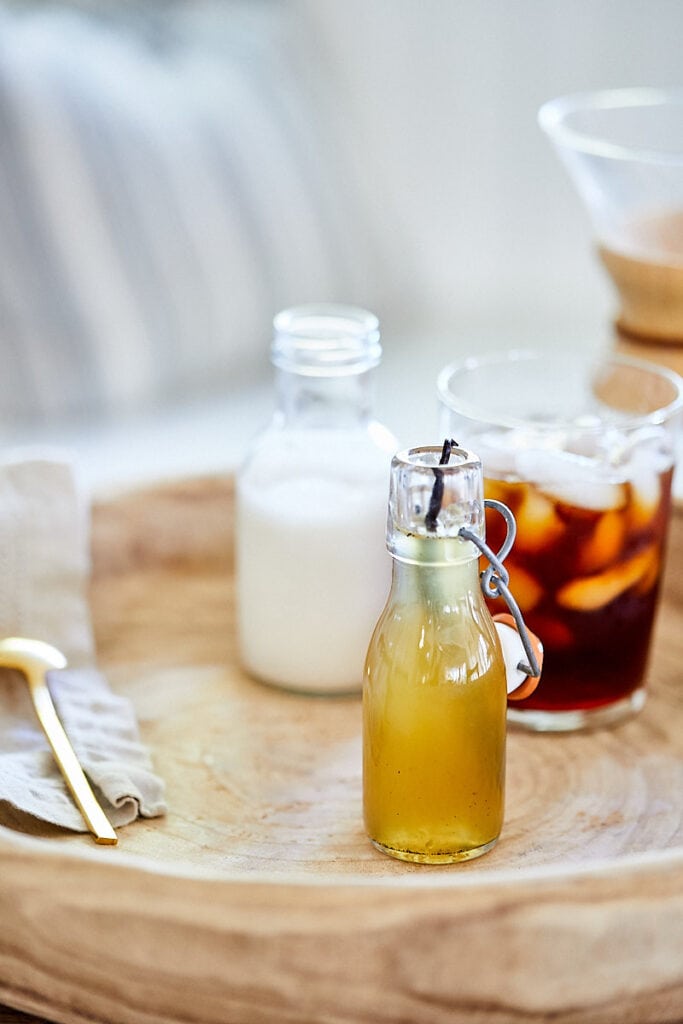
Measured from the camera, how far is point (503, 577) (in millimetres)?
615

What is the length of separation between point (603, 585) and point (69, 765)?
11.8 inches

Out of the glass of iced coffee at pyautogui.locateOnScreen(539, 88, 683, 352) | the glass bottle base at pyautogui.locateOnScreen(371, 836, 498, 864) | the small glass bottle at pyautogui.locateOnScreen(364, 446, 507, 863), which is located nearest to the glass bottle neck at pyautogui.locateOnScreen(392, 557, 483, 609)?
the small glass bottle at pyautogui.locateOnScreen(364, 446, 507, 863)

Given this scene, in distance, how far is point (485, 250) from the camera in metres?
2.03

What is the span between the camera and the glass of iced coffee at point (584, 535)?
0.73m

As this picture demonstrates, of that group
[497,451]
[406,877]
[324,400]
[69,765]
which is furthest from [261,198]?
[406,877]

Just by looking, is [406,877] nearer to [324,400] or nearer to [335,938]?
[335,938]

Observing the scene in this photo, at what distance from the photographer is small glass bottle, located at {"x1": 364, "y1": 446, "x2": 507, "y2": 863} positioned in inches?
23.3

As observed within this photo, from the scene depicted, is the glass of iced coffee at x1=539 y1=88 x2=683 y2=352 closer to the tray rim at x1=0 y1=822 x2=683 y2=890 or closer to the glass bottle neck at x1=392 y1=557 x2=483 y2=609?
the glass bottle neck at x1=392 y1=557 x2=483 y2=609

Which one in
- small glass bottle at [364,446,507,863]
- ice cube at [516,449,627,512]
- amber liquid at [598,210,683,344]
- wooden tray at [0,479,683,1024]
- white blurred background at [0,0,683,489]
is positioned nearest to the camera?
wooden tray at [0,479,683,1024]

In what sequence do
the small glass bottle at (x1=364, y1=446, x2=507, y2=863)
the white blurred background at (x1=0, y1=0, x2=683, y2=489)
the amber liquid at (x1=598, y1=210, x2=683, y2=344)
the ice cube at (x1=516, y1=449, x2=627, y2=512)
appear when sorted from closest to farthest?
1. the small glass bottle at (x1=364, y1=446, x2=507, y2=863)
2. the ice cube at (x1=516, y1=449, x2=627, y2=512)
3. the amber liquid at (x1=598, y1=210, x2=683, y2=344)
4. the white blurred background at (x1=0, y1=0, x2=683, y2=489)

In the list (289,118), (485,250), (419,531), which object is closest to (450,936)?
(419,531)

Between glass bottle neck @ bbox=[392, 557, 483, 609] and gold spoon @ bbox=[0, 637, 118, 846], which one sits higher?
glass bottle neck @ bbox=[392, 557, 483, 609]

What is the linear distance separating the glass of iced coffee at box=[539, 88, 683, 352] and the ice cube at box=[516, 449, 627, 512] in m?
0.37

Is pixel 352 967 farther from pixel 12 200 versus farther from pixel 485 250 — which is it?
pixel 485 250
